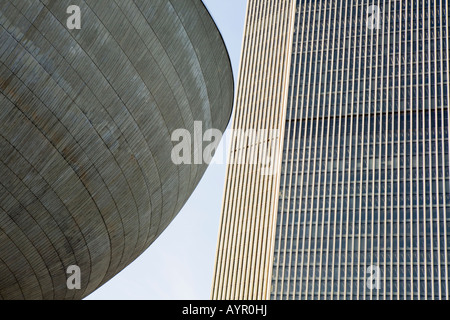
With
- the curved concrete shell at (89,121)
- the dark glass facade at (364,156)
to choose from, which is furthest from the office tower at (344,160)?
the curved concrete shell at (89,121)

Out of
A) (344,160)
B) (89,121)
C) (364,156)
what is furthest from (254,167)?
(89,121)

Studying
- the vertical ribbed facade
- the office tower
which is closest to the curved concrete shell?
the office tower

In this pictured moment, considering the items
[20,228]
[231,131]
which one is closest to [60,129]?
[20,228]

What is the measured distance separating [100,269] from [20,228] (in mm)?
5695

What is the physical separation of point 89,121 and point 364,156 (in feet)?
232

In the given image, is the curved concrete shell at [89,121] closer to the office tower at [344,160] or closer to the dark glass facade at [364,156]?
the office tower at [344,160]

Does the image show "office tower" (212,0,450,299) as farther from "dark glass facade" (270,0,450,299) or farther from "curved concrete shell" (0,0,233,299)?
"curved concrete shell" (0,0,233,299)

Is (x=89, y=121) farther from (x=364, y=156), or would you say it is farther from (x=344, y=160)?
(x=364, y=156)

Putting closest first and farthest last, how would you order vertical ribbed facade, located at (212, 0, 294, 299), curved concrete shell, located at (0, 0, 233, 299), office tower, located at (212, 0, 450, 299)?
curved concrete shell, located at (0, 0, 233, 299) < office tower, located at (212, 0, 450, 299) < vertical ribbed facade, located at (212, 0, 294, 299)

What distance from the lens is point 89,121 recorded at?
62.6ft

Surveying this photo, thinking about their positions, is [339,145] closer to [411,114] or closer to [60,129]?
[411,114]

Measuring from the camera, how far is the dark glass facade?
78.3m

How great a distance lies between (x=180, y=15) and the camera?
69.7ft

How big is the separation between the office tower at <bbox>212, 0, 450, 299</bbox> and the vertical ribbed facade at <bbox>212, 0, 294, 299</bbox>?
0.19 m
